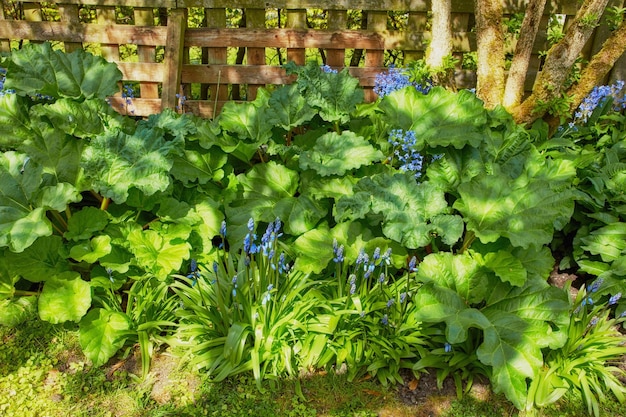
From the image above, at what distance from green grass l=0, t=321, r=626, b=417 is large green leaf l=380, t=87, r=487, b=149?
1465 millimetres

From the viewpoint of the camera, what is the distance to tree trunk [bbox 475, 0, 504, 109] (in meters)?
4.31

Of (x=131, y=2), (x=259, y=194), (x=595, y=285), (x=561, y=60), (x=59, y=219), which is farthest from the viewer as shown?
(x=131, y=2)

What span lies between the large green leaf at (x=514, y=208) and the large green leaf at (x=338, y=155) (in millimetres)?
598

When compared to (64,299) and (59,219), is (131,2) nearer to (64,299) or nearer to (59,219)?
(59,219)

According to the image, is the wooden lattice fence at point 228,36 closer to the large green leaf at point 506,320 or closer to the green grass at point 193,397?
the green grass at point 193,397

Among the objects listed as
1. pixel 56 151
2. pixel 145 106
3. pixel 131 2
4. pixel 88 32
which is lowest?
pixel 145 106

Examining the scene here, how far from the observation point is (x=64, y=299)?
2852mm

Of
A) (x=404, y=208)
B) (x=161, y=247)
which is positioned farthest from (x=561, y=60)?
(x=161, y=247)

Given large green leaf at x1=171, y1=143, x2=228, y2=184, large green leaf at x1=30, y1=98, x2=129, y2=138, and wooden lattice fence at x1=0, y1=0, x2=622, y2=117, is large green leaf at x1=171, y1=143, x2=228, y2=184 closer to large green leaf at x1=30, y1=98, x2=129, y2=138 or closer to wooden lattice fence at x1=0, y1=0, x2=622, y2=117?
large green leaf at x1=30, y1=98, x2=129, y2=138

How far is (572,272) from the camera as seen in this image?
3.43 m

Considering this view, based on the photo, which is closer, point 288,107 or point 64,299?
point 64,299

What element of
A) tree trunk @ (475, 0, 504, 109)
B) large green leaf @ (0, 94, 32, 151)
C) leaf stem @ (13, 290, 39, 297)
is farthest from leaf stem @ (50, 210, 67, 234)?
tree trunk @ (475, 0, 504, 109)

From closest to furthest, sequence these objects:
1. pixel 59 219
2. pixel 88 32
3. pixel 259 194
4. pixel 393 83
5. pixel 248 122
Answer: pixel 59 219 < pixel 259 194 < pixel 248 122 < pixel 393 83 < pixel 88 32

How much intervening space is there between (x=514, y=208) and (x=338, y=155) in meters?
1.05
